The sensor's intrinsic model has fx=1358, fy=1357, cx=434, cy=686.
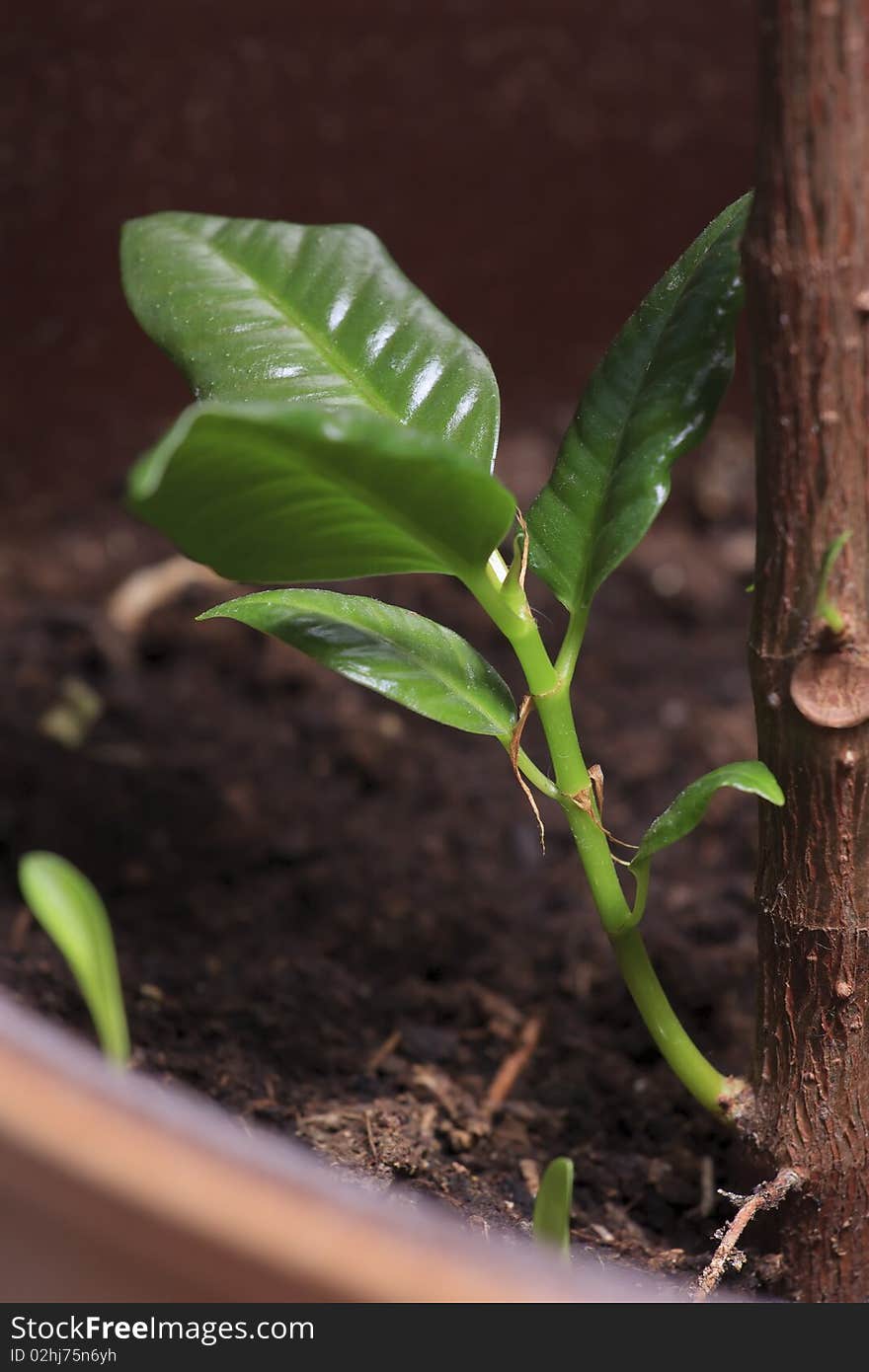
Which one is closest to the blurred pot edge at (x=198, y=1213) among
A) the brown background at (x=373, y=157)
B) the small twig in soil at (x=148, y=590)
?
the small twig in soil at (x=148, y=590)

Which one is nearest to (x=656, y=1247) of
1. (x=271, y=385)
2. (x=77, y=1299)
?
(x=77, y=1299)

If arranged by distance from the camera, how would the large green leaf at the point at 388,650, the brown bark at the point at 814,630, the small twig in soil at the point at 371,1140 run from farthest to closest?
the small twig in soil at the point at 371,1140 → the large green leaf at the point at 388,650 → the brown bark at the point at 814,630

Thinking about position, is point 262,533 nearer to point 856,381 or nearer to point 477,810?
point 856,381

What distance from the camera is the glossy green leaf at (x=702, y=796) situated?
51 cm

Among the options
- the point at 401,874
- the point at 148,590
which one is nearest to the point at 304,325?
the point at 401,874

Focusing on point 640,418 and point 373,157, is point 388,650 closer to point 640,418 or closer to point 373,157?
point 640,418

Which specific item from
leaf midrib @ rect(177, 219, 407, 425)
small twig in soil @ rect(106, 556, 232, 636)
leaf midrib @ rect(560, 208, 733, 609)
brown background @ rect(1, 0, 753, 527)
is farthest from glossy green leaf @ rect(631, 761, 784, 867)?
brown background @ rect(1, 0, 753, 527)

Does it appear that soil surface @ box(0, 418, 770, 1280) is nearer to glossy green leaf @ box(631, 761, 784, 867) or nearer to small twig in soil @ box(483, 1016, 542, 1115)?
small twig in soil @ box(483, 1016, 542, 1115)

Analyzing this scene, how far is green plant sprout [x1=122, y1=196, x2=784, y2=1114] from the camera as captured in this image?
0.52 m

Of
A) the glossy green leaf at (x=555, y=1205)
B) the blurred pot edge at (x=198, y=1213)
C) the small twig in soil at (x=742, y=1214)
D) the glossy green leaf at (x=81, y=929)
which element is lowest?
the small twig in soil at (x=742, y=1214)

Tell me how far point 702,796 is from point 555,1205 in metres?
0.17

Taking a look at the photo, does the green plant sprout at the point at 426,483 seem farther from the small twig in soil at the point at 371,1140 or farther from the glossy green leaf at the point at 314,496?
the small twig in soil at the point at 371,1140

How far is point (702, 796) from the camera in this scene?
531mm

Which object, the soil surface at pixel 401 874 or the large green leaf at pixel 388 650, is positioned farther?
the soil surface at pixel 401 874
